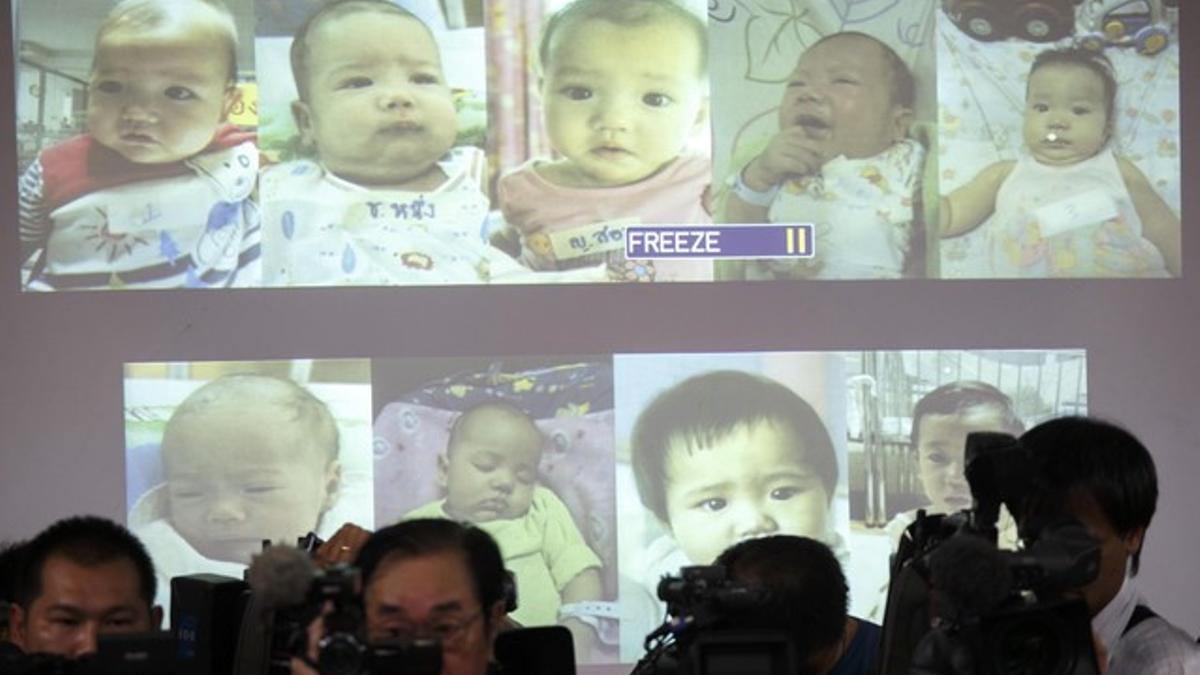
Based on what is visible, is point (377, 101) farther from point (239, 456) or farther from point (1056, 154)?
point (1056, 154)

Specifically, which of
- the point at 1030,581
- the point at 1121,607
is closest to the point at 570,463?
the point at 1121,607

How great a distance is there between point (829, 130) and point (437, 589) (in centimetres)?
296

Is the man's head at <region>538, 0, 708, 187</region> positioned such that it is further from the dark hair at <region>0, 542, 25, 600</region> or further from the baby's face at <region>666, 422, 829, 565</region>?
the dark hair at <region>0, 542, 25, 600</region>

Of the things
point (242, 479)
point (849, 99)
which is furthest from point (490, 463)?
point (849, 99)

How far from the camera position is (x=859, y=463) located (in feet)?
16.5

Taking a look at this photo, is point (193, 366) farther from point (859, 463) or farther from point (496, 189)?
point (859, 463)

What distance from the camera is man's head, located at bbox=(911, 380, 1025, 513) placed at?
16.5 feet

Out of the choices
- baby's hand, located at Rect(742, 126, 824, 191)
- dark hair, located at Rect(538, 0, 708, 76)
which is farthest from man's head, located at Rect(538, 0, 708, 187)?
baby's hand, located at Rect(742, 126, 824, 191)

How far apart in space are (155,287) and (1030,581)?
3610 millimetres

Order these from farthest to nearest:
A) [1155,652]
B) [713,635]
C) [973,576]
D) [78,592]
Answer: [78,592]
[1155,652]
[713,635]
[973,576]

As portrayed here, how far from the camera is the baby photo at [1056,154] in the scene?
16.6ft

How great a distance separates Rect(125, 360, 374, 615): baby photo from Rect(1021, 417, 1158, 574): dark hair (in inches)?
121

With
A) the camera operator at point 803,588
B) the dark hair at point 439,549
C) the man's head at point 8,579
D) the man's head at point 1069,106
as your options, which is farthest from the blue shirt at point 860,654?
the man's head at point 1069,106

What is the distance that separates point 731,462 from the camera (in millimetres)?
4988
